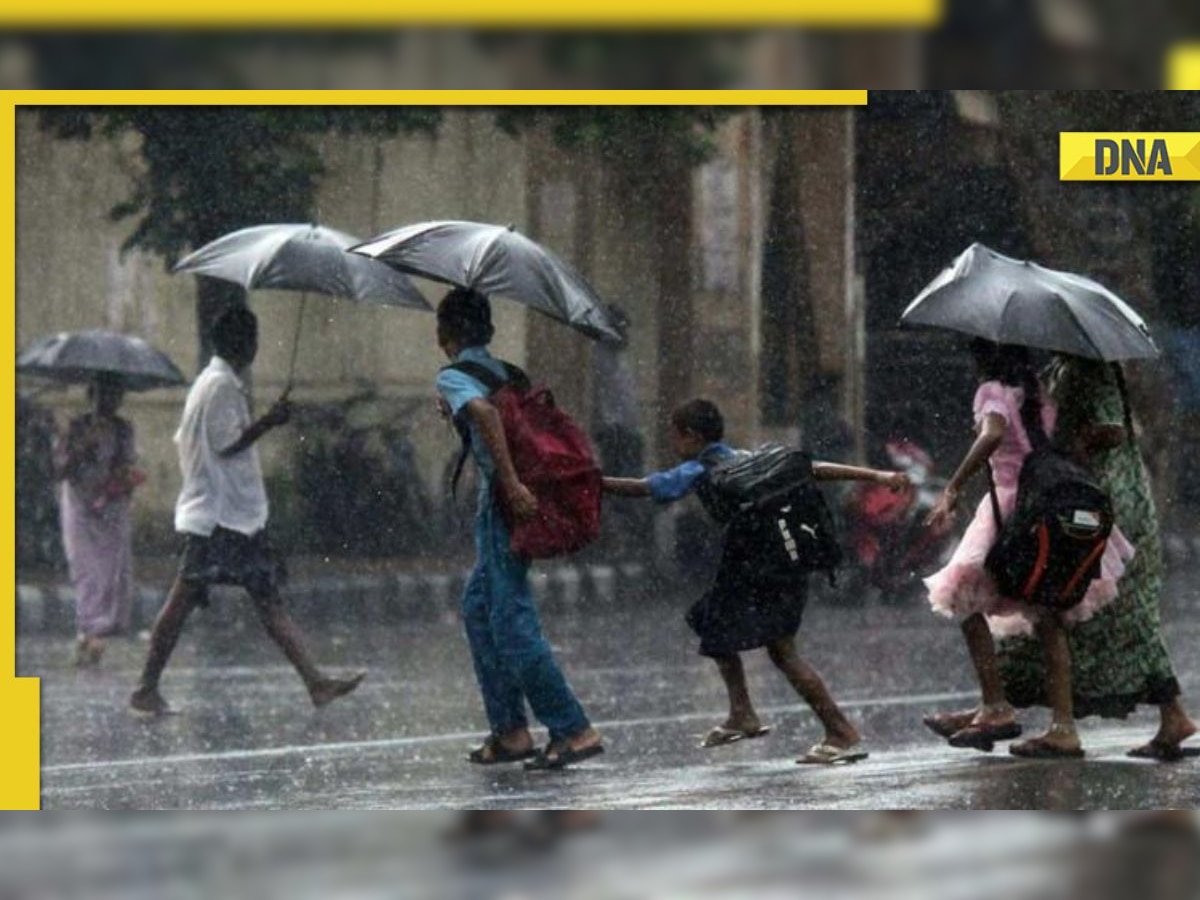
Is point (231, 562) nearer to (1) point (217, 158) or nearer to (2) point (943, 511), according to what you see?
(1) point (217, 158)

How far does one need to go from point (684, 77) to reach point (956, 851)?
242cm

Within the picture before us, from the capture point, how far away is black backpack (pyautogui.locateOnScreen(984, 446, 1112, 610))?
280 inches

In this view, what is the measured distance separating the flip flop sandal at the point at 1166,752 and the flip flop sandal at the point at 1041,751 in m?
0.17

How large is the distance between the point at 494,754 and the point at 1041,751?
1.56 meters

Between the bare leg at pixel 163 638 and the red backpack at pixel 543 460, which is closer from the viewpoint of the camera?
the red backpack at pixel 543 460

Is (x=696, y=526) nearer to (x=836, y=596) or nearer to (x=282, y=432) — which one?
(x=836, y=596)

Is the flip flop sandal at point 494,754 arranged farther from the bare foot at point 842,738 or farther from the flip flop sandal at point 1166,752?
the flip flop sandal at point 1166,752

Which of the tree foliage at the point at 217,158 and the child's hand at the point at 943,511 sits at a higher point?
the tree foliage at the point at 217,158

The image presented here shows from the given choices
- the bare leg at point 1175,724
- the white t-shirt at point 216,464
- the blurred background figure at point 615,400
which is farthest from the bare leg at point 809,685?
the white t-shirt at point 216,464

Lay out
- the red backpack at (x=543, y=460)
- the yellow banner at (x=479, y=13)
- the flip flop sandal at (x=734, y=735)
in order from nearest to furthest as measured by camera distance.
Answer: the yellow banner at (x=479, y=13) → the red backpack at (x=543, y=460) → the flip flop sandal at (x=734, y=735)

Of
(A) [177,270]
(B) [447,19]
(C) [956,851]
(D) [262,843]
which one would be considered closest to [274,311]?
(A) [177,270]

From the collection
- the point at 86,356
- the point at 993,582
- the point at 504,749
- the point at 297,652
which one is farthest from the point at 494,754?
the point at 86,356

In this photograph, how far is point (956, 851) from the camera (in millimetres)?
7621

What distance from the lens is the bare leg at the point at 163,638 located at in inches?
286
